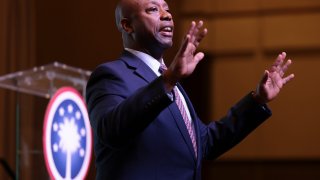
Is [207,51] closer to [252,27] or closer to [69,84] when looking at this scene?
[252,27]

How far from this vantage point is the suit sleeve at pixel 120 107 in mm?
1489

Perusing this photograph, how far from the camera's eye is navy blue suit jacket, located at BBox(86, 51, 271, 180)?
150 cm

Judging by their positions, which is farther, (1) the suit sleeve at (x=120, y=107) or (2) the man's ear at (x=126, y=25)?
(2) the man's ear at (x=126, y=25)

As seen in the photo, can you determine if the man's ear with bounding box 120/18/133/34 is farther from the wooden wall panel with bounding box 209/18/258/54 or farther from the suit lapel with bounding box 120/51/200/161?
the wooden wall panel with bounding box 209/18/258/54

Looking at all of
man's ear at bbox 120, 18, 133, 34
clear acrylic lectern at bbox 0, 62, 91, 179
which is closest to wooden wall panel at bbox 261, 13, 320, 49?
clear acrylic lectern at bbox 0, 62, 91, 179

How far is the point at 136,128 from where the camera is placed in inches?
59.4

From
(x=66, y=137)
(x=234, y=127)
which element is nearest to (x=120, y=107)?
(x=234, y=127)

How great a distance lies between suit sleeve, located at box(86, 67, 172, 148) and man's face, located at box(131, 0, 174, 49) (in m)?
0.15

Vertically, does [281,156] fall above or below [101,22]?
below

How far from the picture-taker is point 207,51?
4582 mm

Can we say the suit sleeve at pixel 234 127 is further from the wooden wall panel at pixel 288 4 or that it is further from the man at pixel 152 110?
the wooden wall panel at pixel 288 4

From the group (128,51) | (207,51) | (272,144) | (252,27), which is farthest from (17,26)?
(128,51)

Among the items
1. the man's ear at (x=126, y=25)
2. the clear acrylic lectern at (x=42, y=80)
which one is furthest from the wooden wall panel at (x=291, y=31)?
the man's ear at (x=126, y=25)

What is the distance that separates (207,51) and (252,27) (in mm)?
342
